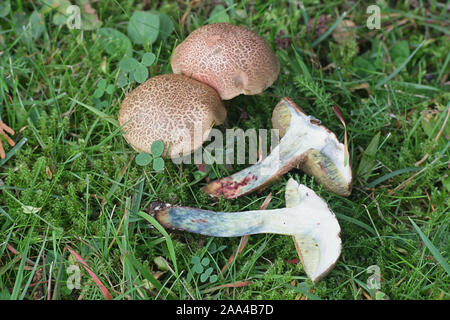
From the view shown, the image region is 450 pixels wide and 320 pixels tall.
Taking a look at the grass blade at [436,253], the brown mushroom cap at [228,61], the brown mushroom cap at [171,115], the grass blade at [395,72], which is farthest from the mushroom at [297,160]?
the grass blade at [395,72]

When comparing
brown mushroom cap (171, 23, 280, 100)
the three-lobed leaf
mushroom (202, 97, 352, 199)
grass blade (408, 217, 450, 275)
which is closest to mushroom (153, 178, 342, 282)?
mushroom (202, 97, 352, 199)

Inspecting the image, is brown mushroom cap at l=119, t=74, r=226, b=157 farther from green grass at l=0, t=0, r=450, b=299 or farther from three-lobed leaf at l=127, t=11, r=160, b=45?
three-lobed leaf at l=127, t=11, r=160, b=45

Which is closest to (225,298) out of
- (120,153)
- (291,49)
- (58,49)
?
(120,153)

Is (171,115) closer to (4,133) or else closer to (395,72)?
(4,133)

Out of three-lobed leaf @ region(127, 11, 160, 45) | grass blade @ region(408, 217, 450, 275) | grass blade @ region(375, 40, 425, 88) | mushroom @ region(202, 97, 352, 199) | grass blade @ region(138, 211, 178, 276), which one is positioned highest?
three-lobed leaf @ region(127, 11, 160, 45)

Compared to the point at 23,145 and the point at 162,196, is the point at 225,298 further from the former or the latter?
the point at 23,145

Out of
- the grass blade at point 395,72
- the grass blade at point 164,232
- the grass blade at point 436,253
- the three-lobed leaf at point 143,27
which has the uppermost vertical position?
the three-lobed leaf at point 143,27

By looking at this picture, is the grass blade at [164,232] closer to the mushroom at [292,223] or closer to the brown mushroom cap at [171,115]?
the mushroom at [292,223]
